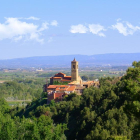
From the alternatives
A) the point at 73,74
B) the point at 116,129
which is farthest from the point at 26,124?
the point at 73,74

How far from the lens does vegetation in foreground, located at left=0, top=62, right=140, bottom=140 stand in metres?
14.2

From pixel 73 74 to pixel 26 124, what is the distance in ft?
86.7

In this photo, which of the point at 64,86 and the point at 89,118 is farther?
the point at 64,86

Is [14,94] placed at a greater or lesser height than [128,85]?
lesser

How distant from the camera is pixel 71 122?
105ft

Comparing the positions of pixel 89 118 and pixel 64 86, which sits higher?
pixel 64 86

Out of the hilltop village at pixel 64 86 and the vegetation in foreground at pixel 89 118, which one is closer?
the vegetation in foreground at pixel 89 118

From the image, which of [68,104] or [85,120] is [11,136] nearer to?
[85,120]

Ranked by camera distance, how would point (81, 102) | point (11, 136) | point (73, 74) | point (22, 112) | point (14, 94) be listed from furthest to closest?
point (14, 94)
point (73, 74)
point (22, 112)
point (81, 102)
point (11, 136)

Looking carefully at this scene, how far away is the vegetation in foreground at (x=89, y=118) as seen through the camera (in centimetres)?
1418

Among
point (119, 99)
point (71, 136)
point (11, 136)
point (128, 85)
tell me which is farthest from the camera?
point (119, 99)

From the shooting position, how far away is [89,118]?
28.8m

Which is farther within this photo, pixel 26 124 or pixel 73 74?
pixel 73 74

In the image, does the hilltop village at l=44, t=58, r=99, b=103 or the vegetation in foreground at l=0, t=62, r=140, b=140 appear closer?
the vegetation in foreground at l=0, t=62, r=140, b=140
